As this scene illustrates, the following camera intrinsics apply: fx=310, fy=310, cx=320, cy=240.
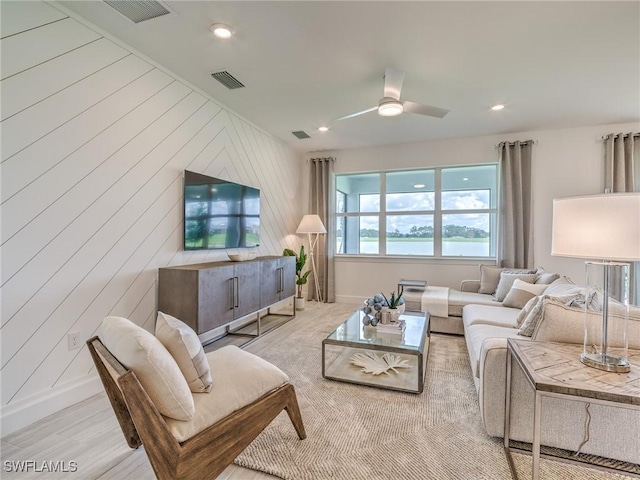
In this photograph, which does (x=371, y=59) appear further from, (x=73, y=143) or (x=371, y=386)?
(x=371, y=386)

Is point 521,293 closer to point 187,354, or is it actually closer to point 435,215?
point 435,215

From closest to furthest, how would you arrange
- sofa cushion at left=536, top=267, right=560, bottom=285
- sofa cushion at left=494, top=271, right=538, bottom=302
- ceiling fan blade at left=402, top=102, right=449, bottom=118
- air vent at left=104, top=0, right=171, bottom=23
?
air vent at left=104, top=0, right=171, bottom=23
ceiling fan blade at left=402, top=102, right=449, bottom=118
sofa cushion at left=536, top=267, right=560, bottom=285
sofa cushion at left=494, top=271, right=538, bottom=302

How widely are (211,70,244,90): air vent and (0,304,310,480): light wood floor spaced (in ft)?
9.54

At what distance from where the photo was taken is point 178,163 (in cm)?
308

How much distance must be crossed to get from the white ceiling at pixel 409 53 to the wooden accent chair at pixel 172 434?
7.49ft

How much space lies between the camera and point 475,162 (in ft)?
15.9

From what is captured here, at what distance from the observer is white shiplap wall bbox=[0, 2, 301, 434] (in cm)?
189

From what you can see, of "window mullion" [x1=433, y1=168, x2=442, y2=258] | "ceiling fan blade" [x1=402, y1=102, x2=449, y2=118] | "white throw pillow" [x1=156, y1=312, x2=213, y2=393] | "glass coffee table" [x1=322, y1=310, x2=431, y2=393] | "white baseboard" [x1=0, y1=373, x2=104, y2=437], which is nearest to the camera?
"white throw pillow" [x1=156, y1=312, x2=213, y2=393]

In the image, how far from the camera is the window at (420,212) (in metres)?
4.97

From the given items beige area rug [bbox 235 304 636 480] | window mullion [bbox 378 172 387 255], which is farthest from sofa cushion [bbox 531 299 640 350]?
window mullion [bbox 378 172 387 255]

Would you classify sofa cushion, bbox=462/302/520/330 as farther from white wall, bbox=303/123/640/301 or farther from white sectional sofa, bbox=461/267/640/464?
white wall, bbox=303/123/640/301

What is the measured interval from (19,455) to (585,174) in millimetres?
6359

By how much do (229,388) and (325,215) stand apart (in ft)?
13.9

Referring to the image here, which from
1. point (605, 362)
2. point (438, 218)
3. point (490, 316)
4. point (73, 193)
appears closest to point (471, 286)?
point (438, 218)
